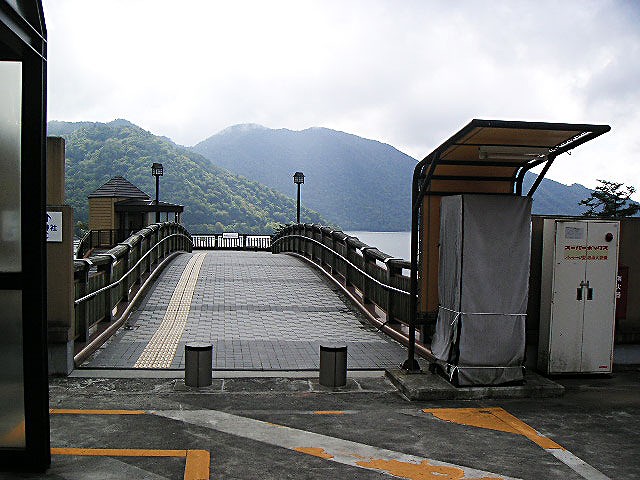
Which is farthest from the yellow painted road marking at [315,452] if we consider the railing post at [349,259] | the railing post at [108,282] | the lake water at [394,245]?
the railing post at [349,259]

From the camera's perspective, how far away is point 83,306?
341 inches

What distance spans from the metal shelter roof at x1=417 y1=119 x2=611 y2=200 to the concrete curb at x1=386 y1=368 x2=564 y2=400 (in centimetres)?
217

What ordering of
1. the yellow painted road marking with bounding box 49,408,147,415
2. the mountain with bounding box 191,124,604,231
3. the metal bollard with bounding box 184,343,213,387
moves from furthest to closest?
the mountain with bounding box 191,124,604,231, the metal bollard with bounding box 184,343,213,387, the yellow painted road marking with bounding box 49,408,147,415

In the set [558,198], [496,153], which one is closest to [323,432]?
[496,153]

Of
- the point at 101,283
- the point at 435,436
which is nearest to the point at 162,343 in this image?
the point at 101,283

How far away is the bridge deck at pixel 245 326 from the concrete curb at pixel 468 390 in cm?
140

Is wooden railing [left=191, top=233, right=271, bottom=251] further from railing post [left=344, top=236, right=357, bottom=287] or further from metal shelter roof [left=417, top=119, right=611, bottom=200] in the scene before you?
metal shelter roof [left=417, top=119, right=611, bottom=200]

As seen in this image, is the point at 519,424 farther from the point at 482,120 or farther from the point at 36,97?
the point at 36,97

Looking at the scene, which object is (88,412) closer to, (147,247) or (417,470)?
(417,470)

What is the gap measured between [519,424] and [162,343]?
546cm

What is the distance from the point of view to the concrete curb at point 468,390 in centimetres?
730

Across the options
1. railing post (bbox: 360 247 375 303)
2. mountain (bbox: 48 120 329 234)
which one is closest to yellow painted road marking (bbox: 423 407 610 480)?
railing post (bbox: 360 247 375 303)

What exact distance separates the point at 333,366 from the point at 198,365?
1.51 m

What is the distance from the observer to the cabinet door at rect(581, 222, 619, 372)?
27.2 ft
